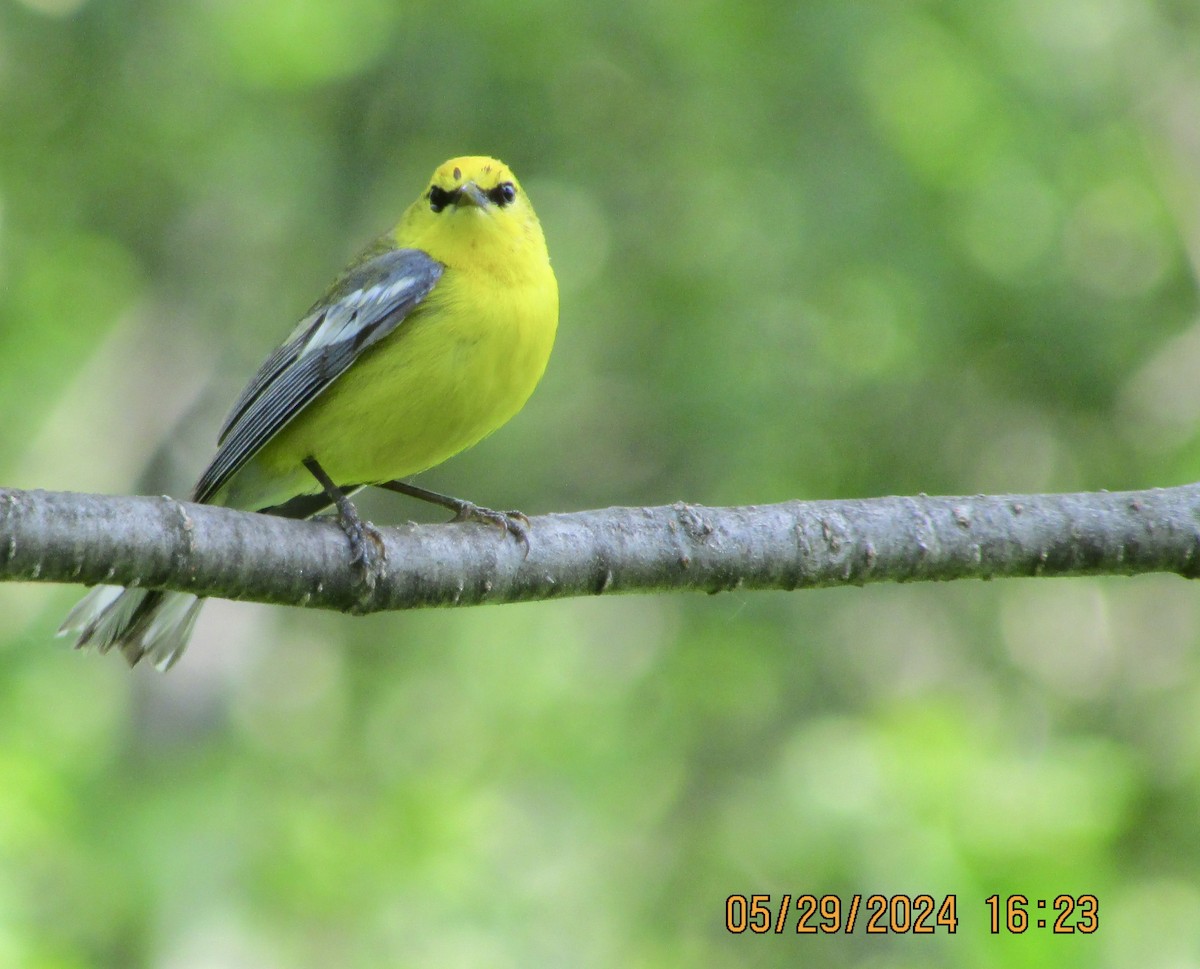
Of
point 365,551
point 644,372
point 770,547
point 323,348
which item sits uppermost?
point 644,372

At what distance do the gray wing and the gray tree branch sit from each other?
1.16m

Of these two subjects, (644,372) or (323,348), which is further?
(644,372)

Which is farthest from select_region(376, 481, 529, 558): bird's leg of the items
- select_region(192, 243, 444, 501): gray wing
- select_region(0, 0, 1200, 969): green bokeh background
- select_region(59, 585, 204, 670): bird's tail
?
select_region(0, 0, 1200, 969): green bokeh background

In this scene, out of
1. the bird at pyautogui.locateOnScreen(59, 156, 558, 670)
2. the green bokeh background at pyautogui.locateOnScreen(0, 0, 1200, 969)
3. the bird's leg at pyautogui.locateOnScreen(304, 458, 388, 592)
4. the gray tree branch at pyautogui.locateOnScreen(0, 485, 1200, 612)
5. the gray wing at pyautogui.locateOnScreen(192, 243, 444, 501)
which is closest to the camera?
the bird's leg at pyautogui.locateOnScreen(304, 458, 388, 592)

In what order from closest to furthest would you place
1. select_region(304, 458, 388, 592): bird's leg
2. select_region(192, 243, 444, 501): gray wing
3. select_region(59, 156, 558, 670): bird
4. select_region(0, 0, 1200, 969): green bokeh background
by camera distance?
select_region(304, 458, 388, 592): bird's leg
select_region(59, 156, 558, 670): bird
select_region(192, 243, 444, 501): gray wing
select_region(0, 0, 1200, 969): green bokeh background

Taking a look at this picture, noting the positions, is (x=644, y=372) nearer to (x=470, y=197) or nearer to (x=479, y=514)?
(x=470, y=197)

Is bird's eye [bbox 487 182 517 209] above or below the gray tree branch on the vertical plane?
above

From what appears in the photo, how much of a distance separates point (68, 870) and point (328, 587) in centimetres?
295

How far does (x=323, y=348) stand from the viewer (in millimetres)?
4566

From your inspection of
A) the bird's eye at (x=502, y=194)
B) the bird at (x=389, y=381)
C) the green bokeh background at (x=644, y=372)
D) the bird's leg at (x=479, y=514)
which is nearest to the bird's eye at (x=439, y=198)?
the bird at (x=389, y=381)

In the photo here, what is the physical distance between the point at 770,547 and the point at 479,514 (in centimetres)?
120

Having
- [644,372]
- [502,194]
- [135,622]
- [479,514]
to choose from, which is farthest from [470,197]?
[644,372]

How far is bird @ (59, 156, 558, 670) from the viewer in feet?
14.0

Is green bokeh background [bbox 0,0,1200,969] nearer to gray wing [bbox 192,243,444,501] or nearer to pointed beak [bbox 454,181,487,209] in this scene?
gray wing [bbox 192,243,444,501]
